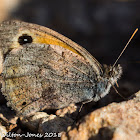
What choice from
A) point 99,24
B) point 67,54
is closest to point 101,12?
point 99,24

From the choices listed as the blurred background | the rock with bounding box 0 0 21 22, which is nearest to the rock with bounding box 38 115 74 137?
the blurred background

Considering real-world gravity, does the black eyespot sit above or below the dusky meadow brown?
above

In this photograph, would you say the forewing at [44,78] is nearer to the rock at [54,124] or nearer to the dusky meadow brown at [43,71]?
the dusky meadow brown at [43,71]

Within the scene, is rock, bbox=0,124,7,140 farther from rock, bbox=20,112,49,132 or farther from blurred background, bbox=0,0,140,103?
blurred background, bbox=0,0,140,103

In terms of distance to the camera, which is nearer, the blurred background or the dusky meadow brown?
the dusky meadow brown

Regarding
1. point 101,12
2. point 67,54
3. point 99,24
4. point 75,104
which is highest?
point 101,12

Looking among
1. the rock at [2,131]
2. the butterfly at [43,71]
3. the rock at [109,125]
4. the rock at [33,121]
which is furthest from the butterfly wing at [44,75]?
the rock at [109,125]

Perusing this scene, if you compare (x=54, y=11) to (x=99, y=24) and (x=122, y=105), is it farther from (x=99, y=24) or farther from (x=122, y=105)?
(x=122, y=105)
